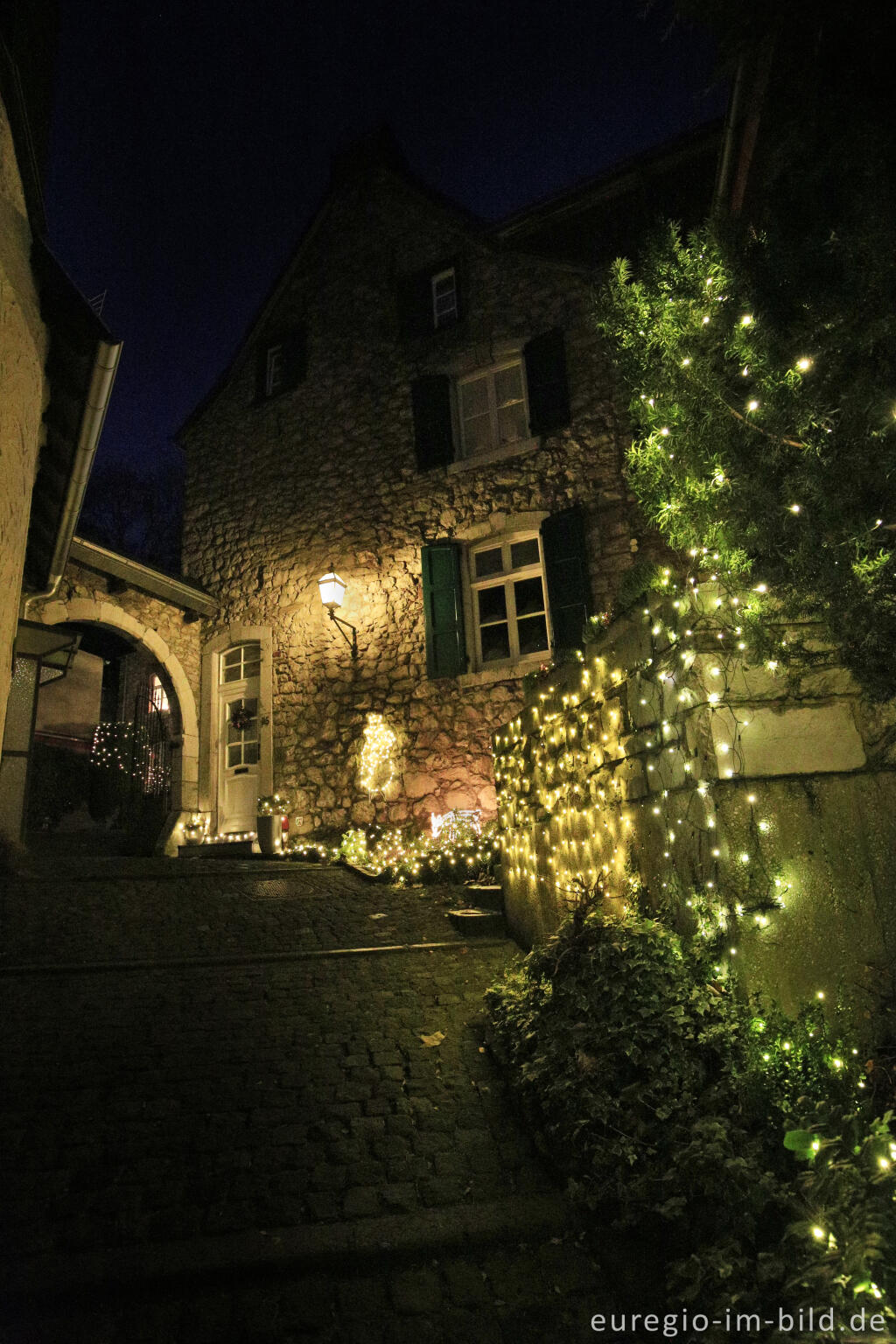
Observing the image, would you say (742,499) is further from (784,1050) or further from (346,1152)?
(346,1152)

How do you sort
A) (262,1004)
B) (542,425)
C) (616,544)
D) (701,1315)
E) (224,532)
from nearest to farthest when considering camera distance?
1. (701,1315)
2. (262,1004)
3. (616,544)
4. (542,425)
5. (224,532)

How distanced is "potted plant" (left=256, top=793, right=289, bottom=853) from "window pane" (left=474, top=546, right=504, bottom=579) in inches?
144

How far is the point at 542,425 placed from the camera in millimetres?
9133

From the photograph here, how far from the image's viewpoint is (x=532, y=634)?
8930mm

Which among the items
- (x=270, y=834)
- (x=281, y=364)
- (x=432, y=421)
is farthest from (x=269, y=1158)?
(x=281, y=364)

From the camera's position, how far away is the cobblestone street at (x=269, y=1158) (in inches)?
87.4

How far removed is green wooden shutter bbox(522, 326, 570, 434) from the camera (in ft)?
29.8

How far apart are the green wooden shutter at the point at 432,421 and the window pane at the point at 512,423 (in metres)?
0.64

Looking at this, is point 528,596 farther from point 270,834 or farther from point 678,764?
point 678,764

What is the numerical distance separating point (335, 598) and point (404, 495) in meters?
1.63

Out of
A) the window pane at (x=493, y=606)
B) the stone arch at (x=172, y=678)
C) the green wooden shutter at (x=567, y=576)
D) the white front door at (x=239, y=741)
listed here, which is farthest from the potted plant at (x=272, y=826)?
the green wooden shutter at (x=567, y=576)

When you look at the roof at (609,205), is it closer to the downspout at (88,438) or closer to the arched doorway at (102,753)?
the downspout at (88,438)

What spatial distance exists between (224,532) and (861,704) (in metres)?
9.43

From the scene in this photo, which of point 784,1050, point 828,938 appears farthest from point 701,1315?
point 828,938
